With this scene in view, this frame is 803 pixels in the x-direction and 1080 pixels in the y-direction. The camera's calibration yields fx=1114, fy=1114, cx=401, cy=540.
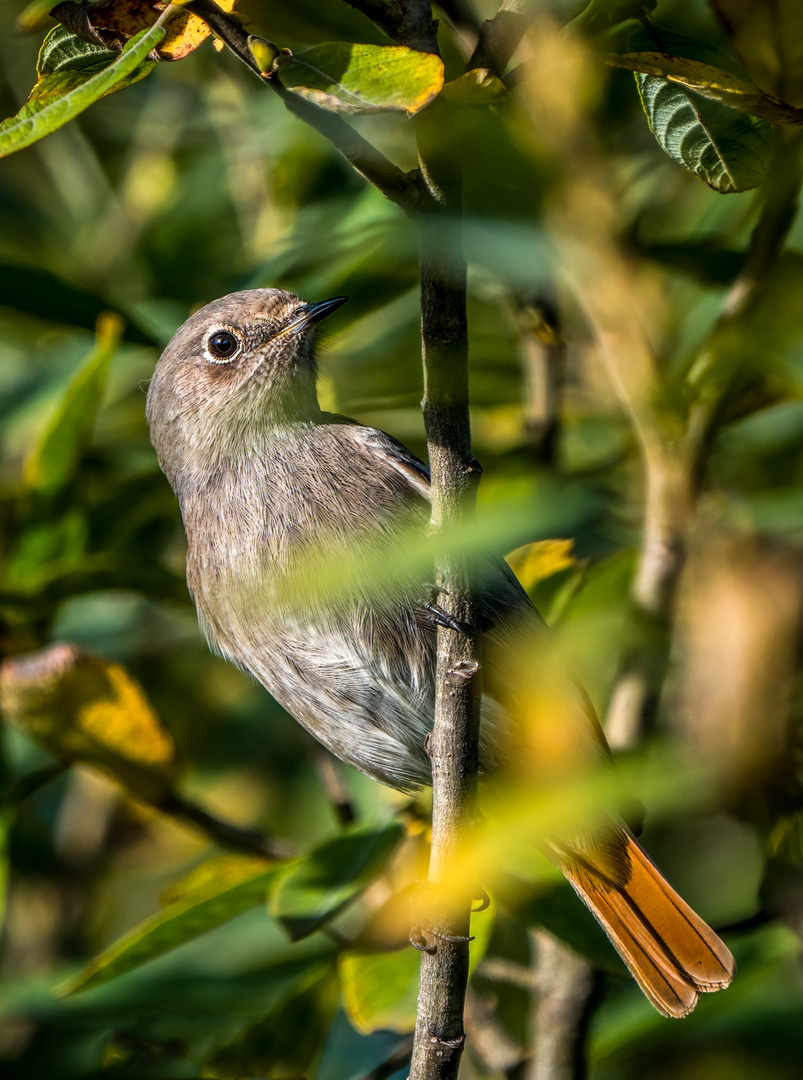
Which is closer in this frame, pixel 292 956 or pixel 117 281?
pixel 292 956

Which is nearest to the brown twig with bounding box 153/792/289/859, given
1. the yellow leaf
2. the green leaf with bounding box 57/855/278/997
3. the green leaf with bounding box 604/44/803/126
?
the green leaf with bounding box 57/855/278/997

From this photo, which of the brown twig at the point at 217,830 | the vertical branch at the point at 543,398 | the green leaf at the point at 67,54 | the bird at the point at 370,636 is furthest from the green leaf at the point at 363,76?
the brown twig at the point at 217,830

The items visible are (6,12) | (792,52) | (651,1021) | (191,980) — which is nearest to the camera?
(792,52)

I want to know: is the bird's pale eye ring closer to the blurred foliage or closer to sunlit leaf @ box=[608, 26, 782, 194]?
the blurred foliage

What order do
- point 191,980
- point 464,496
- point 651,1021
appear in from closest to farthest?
point 464,496 < point 651,1021 < point 191,980

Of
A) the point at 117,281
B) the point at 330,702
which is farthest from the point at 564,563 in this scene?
the point at 117,281

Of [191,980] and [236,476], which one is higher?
[236,476]

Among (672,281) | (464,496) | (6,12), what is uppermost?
(6,12)

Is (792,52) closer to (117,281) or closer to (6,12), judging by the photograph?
(117,281)
